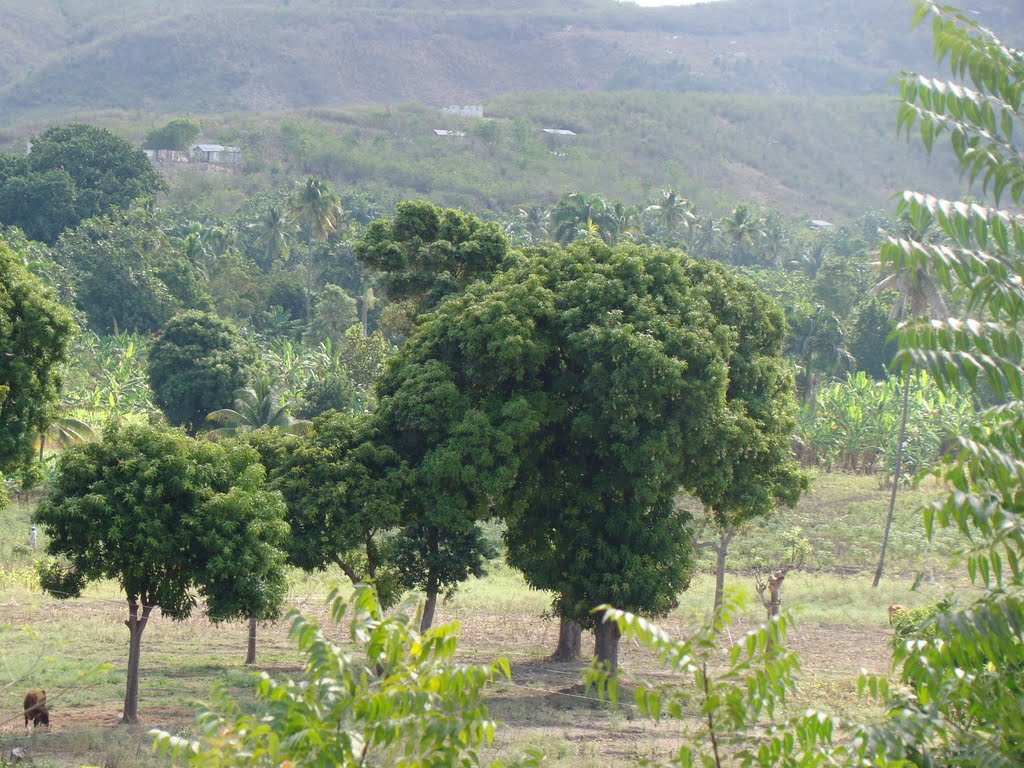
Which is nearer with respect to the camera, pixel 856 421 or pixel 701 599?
pixel 701 599

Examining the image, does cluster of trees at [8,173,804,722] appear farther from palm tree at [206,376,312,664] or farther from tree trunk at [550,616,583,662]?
palm tree at [206,376,312,664]

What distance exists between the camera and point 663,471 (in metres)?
20.3

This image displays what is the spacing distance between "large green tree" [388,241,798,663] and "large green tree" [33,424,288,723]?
463 cm

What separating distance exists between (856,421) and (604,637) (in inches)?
1289

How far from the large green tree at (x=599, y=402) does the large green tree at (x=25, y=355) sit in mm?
6179

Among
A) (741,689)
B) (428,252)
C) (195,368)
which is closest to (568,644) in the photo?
(428,252)

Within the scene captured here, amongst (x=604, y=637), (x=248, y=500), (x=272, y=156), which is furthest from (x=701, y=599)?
(x=272, y=156)

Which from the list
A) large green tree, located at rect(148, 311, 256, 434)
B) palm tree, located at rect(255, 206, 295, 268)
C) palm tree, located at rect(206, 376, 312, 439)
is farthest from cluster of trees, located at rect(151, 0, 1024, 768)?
palm tree, located at rect(255, 206, 295, 268)

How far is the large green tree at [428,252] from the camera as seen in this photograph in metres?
25.6

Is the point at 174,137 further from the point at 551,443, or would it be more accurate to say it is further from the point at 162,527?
the point at 162,527

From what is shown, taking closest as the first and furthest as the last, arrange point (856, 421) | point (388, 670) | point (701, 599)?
point (388, 670) < point (701, 599) < point (856, 421)

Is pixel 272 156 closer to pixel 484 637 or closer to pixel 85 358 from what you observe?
pixel 85 358

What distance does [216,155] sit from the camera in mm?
117062

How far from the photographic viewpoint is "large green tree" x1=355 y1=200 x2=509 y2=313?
25.6m
